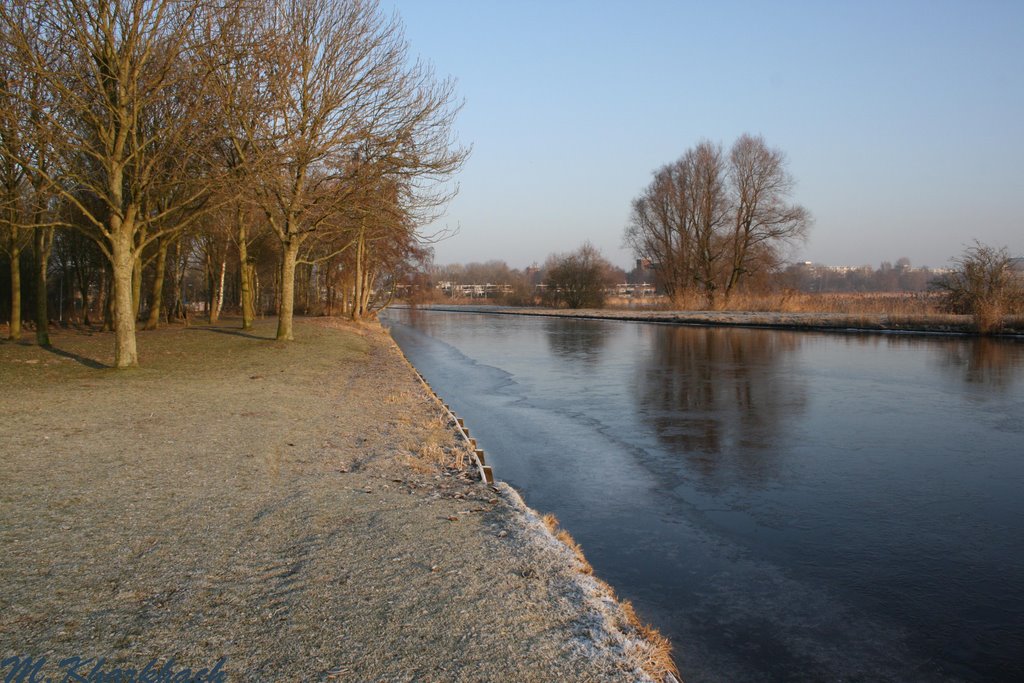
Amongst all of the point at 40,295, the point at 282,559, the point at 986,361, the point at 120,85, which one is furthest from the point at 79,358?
the point at 986,361

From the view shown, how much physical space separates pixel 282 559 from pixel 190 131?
44.1 ft

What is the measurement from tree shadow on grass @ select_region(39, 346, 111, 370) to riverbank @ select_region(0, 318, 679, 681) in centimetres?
522

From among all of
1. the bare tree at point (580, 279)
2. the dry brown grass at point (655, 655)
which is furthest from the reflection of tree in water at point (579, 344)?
the bare tree at point (580, 279)

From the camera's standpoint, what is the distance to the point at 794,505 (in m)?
7.93

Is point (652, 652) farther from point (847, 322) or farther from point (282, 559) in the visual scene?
point (847, 322)

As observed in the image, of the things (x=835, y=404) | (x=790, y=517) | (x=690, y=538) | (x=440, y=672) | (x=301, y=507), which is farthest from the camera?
(x=835, y=404)

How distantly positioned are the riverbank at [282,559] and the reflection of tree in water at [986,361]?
1435 cm

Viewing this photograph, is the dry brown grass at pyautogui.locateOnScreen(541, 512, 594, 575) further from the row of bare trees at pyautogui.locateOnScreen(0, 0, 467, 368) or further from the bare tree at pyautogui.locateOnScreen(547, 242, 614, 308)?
the bare tree at pyautogui.locateOnScreen(547, 242, 614, 308)

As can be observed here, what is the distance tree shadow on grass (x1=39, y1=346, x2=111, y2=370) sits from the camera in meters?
15.2

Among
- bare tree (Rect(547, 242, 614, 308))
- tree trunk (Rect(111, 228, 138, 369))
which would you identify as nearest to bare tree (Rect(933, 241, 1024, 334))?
tree trunk (Rect(111, 228, 138, 369))

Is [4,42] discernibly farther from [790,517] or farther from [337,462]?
[790,517]

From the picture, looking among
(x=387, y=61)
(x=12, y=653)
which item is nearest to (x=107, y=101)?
(x=387, y=61)

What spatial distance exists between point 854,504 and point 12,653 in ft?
24.8

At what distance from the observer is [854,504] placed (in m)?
7.90
